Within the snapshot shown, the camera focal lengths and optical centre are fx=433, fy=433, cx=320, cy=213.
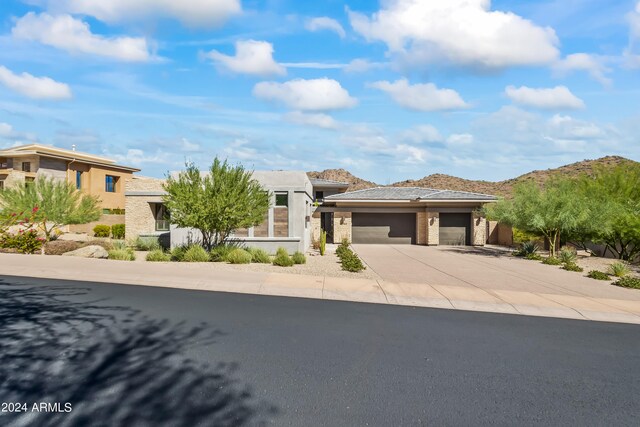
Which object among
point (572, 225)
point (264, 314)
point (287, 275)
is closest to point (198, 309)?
point (264, 314)

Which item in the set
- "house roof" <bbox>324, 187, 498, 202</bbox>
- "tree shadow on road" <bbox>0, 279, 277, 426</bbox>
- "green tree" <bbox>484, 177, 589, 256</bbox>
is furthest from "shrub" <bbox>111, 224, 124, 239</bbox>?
"tree shadow on road" <bbox>0, 279, 277, 426</bbox>

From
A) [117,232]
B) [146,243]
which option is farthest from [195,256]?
[117,232]

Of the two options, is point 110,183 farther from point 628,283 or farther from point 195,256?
point 628,283

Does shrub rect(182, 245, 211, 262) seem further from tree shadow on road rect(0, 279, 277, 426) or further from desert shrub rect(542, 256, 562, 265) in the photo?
desert shrub rect(542, 256, 562, 265)

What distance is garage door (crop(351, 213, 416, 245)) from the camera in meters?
32.8

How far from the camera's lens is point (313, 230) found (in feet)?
106

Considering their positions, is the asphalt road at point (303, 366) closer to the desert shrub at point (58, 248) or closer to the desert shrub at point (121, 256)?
the desert shrub at point (121, 256)

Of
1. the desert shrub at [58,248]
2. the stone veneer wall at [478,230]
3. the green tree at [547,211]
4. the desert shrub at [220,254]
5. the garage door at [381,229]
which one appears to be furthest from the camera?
the garage door at [381,229]

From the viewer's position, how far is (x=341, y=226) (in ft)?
106

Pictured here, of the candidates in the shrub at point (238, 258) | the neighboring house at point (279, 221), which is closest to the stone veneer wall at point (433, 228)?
the neighboring house at point (279, 221)

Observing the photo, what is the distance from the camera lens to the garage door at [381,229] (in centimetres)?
→ 3284

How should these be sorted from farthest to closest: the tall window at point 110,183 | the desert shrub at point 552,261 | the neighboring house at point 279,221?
the tall window at point 110,183 < the neighboring house at point 279,221 < the desert shrub at point 552,261

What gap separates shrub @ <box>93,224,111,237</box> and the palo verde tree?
58.1 ft

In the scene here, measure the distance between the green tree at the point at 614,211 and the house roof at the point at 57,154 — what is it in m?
40.2
